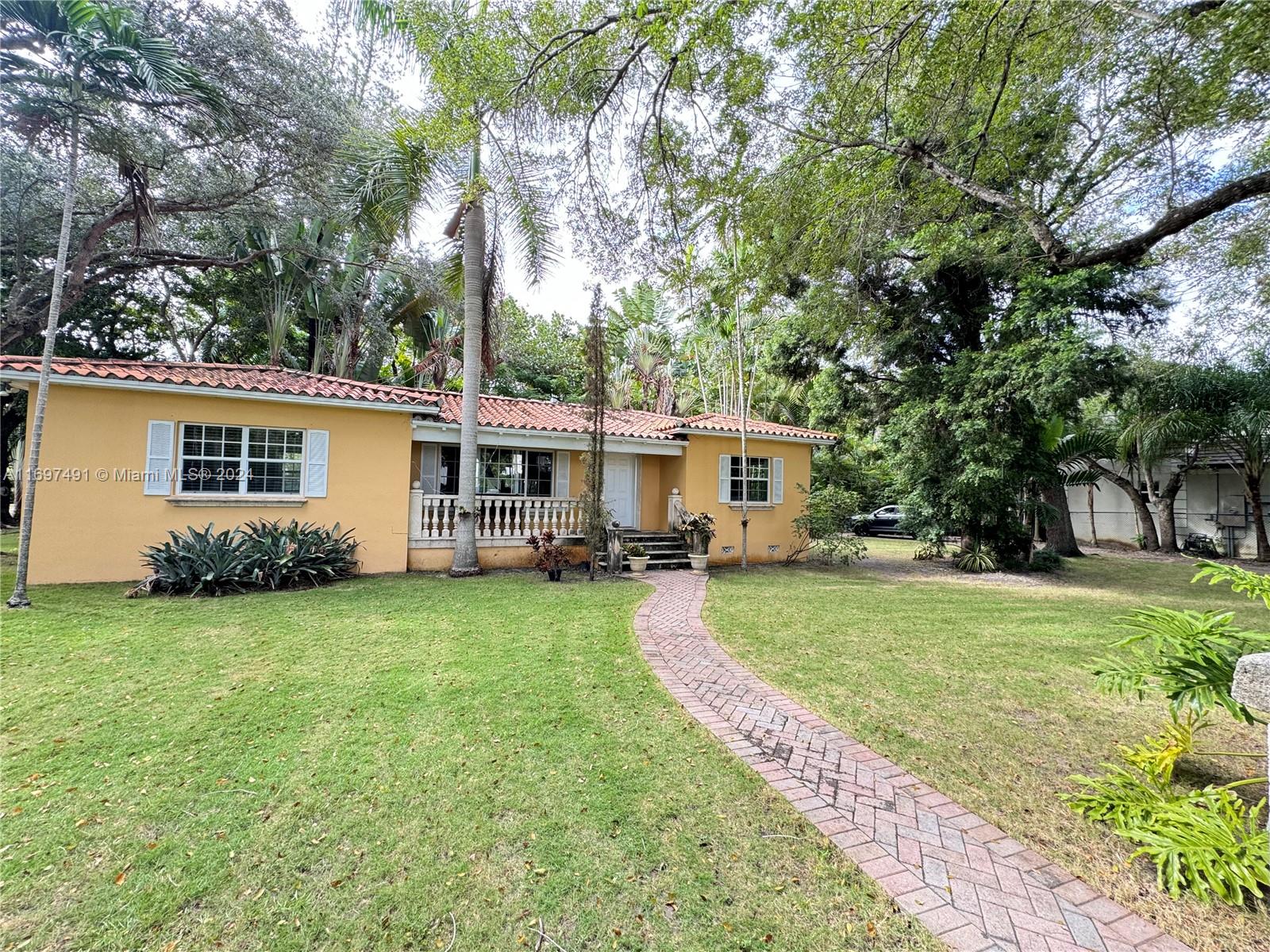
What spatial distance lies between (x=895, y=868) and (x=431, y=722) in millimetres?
3220

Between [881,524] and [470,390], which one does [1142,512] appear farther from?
[470,390]

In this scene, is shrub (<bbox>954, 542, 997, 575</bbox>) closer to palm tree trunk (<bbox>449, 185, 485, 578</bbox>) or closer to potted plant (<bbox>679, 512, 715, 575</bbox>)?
potted plant (<bbox>679, 512, 715, 575</bbox>)

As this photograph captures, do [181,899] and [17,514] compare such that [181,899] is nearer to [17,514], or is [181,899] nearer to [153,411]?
[153,411]

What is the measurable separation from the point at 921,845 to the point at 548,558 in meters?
8.29

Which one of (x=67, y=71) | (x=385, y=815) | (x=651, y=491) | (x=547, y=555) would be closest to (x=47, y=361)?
(x=67, y=71)

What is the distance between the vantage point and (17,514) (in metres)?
17.6

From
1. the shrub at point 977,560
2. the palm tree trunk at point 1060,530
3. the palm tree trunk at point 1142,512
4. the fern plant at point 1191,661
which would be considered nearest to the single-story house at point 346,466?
the shrub at point 977,560

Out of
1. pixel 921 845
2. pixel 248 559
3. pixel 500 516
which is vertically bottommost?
pixel 921 845

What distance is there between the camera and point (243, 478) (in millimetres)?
9594

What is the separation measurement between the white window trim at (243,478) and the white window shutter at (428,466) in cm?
262

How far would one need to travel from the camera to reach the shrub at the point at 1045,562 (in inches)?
533

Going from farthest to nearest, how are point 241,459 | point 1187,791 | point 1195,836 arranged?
point 241,459 → point 1187,791 → point 1195,836

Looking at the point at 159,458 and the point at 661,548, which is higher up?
the point at 159,458

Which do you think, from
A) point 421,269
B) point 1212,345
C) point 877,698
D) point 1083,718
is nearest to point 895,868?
point 877,698
